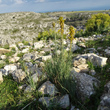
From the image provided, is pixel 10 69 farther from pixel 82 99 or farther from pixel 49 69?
pixel 82 99

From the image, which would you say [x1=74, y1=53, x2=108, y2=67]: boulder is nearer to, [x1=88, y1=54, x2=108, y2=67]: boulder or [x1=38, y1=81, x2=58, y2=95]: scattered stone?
[x1=88, y1=54, x2=108, y2=67]: boulder

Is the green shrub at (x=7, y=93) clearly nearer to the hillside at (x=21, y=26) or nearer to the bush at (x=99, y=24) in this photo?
the hillside at (x=21, y=26)

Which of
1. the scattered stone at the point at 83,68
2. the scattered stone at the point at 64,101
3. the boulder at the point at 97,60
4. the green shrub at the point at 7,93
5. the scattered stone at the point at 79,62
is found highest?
the boulder at the point at 97,60

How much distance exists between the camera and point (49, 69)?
3.07m

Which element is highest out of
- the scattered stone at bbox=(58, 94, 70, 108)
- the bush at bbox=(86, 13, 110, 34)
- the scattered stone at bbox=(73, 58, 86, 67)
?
the bush at bbox=(86, 13, 110, 34)

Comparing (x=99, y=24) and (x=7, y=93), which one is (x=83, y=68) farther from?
(x=99, y=24)

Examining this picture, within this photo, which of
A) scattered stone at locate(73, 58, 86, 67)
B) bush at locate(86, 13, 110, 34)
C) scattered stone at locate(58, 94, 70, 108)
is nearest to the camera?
scattered stone at locate(58, 94, 70, 108)

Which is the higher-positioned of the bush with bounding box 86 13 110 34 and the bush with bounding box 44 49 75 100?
the bush with bounding box 86 13 110 34

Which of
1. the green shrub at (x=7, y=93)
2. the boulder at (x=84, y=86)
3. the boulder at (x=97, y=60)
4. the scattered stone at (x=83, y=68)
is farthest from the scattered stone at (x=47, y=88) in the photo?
the boulder at (x=97, y=60)

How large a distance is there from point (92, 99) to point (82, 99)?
238 mm

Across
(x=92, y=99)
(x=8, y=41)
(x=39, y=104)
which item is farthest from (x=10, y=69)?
(x=8, y=41)

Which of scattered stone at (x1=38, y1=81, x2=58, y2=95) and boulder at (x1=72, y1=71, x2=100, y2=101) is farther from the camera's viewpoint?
scattered stone at (x1=38, y1=81, x2=58, y2=95)

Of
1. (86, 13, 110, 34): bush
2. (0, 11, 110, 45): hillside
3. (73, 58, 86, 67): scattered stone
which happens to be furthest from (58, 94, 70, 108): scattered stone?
(0, 11, 110, 45): hillside

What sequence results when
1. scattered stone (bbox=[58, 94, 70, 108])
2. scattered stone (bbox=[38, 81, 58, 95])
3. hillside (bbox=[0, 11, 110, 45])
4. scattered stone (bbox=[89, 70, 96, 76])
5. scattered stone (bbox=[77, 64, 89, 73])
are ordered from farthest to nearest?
hillside (bbox=[0, 11, 110, 45]), scattered stone (bbox=[77, 64, 89, 73]), scattered stone (bbox=[89, 70, 96, 76]), scattered stone (bbox=[38, 81, 58, 95]), scattered stone (bbox=[58, 94, 70, 108])
